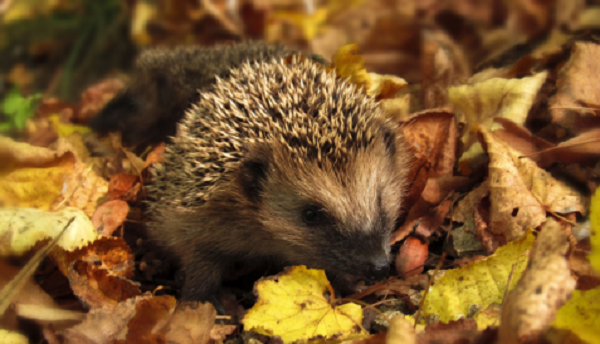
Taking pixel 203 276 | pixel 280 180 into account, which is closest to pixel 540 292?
pixel 280 180

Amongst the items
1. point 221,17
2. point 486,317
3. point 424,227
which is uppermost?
point 221,17

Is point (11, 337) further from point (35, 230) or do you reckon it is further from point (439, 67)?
point (439, 67)

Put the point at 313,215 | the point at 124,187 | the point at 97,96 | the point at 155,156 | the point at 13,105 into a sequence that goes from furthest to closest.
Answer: the point at 97,96 → the point at 13,105 → the point at 155,156 → the point at 124,187 → the point at 313,215

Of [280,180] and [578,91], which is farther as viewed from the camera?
[578,91]

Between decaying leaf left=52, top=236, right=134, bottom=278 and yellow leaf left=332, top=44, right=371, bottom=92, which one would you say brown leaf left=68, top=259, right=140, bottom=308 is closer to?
decaying leaf left=52, top=236, right=134, bottom=278

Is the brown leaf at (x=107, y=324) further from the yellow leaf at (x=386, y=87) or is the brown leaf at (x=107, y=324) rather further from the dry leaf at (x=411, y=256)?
the yellow leaf at (x=386, y=87)

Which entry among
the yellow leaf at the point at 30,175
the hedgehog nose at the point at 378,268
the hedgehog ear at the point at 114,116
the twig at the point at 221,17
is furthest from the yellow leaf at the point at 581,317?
the twig at the point at 221,17

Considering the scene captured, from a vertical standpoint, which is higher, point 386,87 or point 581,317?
point 386,87

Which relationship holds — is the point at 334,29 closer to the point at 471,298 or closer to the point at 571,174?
the point at 571,174
